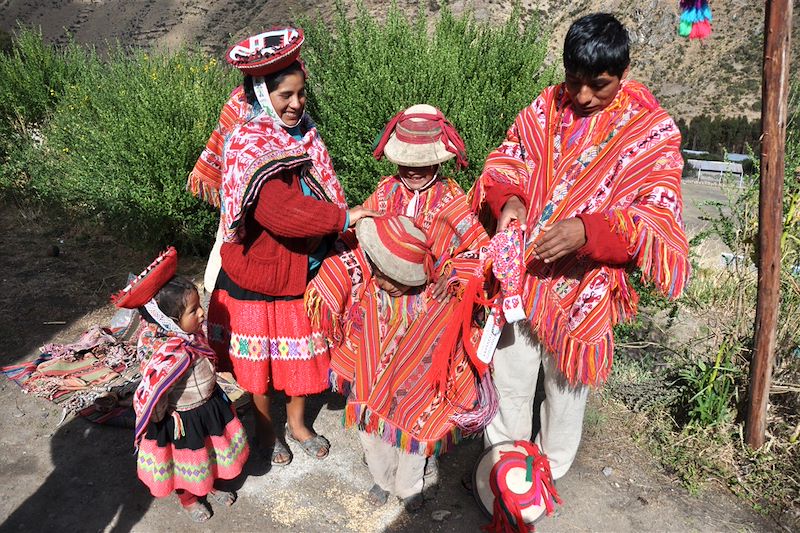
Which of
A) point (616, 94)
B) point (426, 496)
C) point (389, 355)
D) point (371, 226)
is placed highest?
point (616, 94)

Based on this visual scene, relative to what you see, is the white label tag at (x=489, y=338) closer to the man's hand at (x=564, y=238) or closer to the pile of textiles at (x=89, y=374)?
the man's hand at (x=564, y=238)

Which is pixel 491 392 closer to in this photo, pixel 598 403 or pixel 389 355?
pixel 389 355

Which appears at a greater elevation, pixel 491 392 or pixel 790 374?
pixel 491 392

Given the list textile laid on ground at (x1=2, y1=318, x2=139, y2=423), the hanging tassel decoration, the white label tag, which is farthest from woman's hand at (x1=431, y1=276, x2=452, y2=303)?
textile laid on ground at (x1=2, y1=318, x2=139, y2=423)

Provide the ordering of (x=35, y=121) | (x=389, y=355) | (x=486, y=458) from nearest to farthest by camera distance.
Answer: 1. (x=389, y=355)
2. (x=486, y=458)
3. (x=35, y=121)

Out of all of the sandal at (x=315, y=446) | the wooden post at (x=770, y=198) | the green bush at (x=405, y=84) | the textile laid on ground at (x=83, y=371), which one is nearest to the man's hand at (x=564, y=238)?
the wooden post at (x=770, y=198)

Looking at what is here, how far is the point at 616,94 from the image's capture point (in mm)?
2156

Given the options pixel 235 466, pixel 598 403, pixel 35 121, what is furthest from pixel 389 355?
pixel 35 121

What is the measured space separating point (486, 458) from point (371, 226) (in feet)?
4.56

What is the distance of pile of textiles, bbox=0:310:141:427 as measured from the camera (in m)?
3.63

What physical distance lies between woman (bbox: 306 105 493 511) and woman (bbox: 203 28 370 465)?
6.7 inches

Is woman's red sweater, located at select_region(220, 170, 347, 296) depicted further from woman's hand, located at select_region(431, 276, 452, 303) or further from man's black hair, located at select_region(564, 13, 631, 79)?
man's black hair, located at select_region(564, 13, 631, 79)

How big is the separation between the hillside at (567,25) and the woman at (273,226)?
84.8ft

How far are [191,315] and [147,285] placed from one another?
0.26 m
